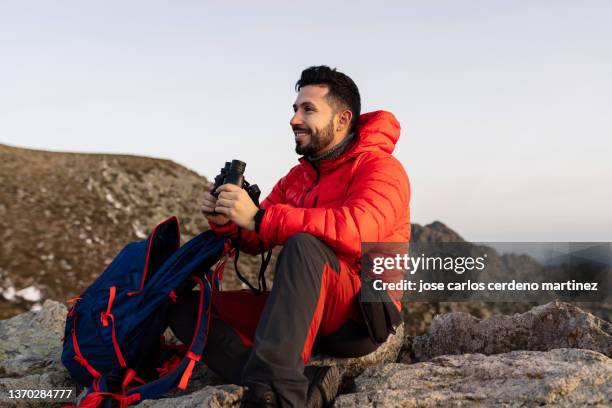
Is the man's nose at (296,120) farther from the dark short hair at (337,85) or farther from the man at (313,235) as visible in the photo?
the dark short hair at (337,85)

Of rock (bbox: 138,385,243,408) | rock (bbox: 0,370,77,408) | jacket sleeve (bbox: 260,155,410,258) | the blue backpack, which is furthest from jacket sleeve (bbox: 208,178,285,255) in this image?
rock (bbox: 0,370,77,408)

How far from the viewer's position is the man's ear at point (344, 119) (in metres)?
6.78

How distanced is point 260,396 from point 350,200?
2070 millimetres

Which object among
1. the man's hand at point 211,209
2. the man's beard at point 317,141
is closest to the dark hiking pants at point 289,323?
→ the man's hand at point 211,209

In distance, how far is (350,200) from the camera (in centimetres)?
552

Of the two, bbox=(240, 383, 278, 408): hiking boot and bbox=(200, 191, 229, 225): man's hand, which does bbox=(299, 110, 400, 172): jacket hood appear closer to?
bbox=(200, 191, 229, 225): man's hand

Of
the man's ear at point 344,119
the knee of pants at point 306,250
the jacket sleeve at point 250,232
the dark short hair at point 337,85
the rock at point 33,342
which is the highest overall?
the dark short hair at point 337,85

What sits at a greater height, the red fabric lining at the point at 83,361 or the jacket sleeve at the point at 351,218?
the jacket sleeve at the point at 351,218

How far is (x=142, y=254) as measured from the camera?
21.1ft

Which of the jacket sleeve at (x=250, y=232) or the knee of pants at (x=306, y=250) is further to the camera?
the jacket sleeve at (x=250, y=232)

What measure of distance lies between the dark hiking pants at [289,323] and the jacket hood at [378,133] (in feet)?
5.30

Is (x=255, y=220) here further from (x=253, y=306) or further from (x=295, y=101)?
(x=295, y=101)

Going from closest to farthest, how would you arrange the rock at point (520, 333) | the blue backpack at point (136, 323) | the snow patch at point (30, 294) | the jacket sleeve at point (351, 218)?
the jacket sleeve at point (351, 218) → the blue backpack at point (136, 323) → the rock at point (520, 333) → the snow patch at point (30, 294)

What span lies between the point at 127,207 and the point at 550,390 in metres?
27.2
